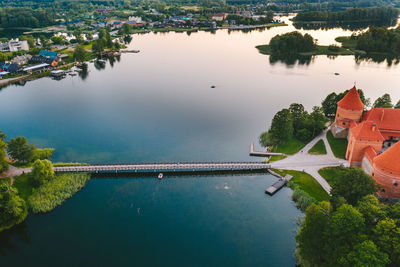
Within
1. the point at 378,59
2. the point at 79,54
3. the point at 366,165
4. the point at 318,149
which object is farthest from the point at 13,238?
the point at 378,59

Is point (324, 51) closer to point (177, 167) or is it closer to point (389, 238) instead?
point (177, 167)

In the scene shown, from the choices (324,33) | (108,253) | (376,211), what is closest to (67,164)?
(108,253)

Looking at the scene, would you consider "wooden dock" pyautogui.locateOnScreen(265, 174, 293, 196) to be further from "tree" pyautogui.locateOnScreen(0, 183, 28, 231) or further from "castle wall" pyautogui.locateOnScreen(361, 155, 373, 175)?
"tree" pyautogui.locateOnScreen(0, 183, 28, 231)

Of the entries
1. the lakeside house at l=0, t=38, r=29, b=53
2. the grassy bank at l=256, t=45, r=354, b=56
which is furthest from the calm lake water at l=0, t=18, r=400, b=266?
the lakeside house at l=0, t=38, r=29, b=53

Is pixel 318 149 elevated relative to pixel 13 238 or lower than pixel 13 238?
elevated

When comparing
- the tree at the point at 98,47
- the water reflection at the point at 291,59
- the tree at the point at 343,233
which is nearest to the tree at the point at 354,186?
the tree at the point at 343,233
